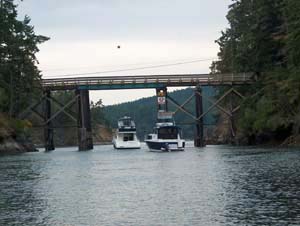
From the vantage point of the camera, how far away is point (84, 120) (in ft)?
356

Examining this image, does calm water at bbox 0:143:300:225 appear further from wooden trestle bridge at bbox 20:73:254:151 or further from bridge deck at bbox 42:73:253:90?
bridge deck at bbox 42:73:253:90

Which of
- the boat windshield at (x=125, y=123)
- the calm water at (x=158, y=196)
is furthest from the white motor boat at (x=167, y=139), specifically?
the calm water at (x=158, y=196)

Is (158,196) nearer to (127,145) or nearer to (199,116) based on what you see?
(199,116)

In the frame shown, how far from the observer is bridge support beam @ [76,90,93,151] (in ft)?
356

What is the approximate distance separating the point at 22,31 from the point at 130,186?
8079 centimetres

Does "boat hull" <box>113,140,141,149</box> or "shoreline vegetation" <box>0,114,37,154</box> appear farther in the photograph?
"boat hull" <box>113,140,141,149</box>

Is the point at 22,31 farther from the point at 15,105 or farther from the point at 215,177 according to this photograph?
the point at 215,177

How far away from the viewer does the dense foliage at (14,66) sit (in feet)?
351

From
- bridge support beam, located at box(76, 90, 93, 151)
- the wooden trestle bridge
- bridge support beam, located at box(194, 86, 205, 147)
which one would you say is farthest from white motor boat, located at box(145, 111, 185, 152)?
bridge support beam, located at box(76, 90, 93, 151)

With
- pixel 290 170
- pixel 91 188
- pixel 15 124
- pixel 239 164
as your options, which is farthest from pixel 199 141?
pixel 91 188

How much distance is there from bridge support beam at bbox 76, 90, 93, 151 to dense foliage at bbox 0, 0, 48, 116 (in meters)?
8.60

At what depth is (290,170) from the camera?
45750 mm

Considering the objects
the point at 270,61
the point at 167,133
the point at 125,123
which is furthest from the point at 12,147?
the point at 270,61

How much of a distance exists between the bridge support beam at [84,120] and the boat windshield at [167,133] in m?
18.1
